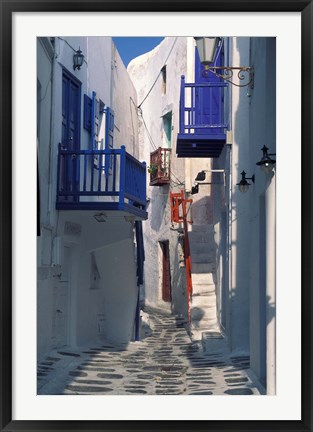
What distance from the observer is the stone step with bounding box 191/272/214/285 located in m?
14.1

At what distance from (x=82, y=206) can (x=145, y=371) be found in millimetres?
2675

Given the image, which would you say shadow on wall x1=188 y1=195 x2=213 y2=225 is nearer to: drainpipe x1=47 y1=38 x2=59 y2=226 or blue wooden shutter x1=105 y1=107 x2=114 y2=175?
blue wooden shutter x1=105 y1=107 x2=114 y2=175

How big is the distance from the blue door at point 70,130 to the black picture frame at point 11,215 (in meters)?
5.73

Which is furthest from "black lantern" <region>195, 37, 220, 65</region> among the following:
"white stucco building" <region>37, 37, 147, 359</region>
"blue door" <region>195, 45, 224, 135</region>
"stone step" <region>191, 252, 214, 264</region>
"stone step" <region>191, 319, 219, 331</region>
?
"stone step" <region>191, 252, 214, 264</region>

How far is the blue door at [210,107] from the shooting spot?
40.0ft

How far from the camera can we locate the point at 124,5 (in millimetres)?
4312

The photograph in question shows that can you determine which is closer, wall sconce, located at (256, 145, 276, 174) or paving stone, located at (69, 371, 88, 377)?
wall sconce, located at (256, 145, 276, 174)

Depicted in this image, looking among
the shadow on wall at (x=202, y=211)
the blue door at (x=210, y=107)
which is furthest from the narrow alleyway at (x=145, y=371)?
the shadow on wall at (x=202, y=211)

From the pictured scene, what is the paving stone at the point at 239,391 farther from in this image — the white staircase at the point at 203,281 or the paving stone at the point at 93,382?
the white staircase at the point at 203,281

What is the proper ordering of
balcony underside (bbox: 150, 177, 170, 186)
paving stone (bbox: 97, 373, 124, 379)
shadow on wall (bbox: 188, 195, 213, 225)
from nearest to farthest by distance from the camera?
paving stone (bbox: 97, 373, 124, 379) → shadow on wall (bbox: 188, 195, 213, 225) → balcony underside (bbox: 150, 177, 170, 186)

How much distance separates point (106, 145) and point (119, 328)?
12.1ft

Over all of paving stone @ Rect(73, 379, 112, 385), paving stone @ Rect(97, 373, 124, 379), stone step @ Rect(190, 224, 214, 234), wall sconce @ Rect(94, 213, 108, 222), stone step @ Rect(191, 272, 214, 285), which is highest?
wall sconce @ Rect(94, 213, 108, 222)

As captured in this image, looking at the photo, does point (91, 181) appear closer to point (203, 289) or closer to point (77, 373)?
point (77, 373)

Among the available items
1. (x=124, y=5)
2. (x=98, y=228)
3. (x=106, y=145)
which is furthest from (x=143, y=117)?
(x=124, y=5)
